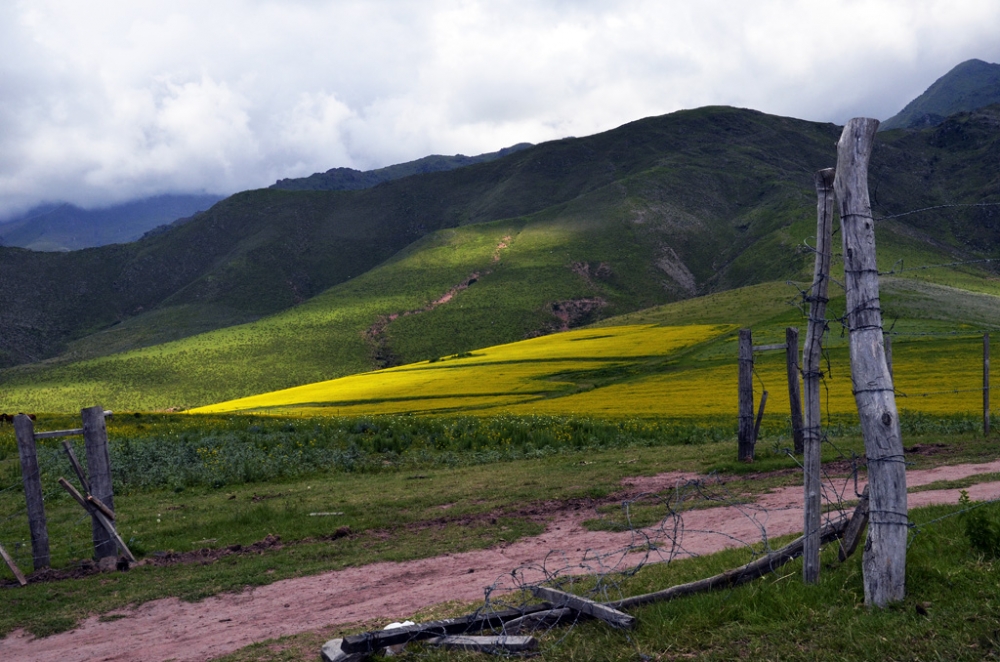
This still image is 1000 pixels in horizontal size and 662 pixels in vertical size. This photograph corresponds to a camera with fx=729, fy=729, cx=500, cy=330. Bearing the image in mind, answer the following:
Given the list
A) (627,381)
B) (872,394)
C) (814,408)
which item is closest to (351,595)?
(814,408)

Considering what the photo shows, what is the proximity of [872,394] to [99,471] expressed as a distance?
13388 mm

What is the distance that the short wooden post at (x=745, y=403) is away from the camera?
18438 mm

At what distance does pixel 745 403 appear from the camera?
18844 mm

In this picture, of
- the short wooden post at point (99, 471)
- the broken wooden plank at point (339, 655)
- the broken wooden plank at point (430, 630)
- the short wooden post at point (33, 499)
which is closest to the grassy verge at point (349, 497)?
the short wooden post at point (33, 499)

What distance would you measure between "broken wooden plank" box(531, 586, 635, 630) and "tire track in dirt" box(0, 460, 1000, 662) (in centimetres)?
88

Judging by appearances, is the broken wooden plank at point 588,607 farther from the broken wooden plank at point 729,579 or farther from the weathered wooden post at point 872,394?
the weathered wooden post at point 872,394

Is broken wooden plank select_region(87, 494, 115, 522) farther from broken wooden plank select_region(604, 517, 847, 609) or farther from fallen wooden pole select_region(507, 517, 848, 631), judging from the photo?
broken wooden plank select_region(604, 517, 847, 609)

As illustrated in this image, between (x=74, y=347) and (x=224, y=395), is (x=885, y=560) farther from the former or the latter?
(x=74, y=347)

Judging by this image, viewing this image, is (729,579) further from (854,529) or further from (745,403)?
(745,403)

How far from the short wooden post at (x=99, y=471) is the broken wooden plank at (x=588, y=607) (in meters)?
10.0

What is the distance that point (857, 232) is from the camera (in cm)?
660

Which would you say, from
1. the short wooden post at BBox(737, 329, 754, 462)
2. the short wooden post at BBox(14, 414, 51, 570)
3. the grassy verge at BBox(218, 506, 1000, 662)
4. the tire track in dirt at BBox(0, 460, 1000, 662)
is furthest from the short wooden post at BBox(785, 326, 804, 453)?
the short wooden post at BBox(14, 414, 51, 570)

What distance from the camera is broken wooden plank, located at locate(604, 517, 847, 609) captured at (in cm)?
726

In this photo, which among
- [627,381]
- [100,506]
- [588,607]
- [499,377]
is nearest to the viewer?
[588,607]
